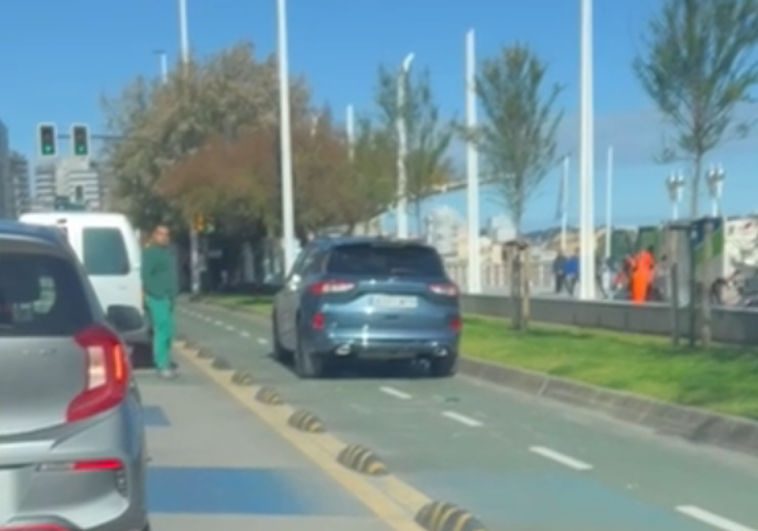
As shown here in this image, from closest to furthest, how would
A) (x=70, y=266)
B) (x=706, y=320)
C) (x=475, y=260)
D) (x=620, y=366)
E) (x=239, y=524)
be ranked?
(x=70, y=266), (x=239, y=524), (x=620, y=366), (x=706, y=320), (x=475, y=260)

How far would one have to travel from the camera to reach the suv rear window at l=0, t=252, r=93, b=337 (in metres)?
6.96

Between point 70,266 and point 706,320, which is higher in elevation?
point 70,266

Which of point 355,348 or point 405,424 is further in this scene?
point 355,348

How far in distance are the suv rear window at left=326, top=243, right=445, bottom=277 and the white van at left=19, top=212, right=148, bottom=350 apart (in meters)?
3.46

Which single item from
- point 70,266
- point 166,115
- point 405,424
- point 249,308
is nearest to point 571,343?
point 405,424

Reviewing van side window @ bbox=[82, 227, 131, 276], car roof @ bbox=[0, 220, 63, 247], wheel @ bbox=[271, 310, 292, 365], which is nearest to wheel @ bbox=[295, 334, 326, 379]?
wheel @ bbox=[271, 310, 292, 365]

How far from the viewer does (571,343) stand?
2483 cm

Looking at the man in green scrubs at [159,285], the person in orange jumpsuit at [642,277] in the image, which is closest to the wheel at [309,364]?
the man in green scrubs at [159,285]

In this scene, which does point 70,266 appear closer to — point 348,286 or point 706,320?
point 348,286

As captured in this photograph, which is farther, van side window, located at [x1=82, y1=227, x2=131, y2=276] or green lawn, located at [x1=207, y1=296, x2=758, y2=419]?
van side window, located at [x1=82, y1=227, x2=131, y2=276]

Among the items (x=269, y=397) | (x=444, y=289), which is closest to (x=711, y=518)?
(x=269, y=397)

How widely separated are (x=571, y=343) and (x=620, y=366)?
15.1ft

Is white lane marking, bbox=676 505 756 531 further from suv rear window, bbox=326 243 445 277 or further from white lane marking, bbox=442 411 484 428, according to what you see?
suv rear window, bbox=326 243 445 277

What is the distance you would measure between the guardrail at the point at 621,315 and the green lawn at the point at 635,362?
52cm
